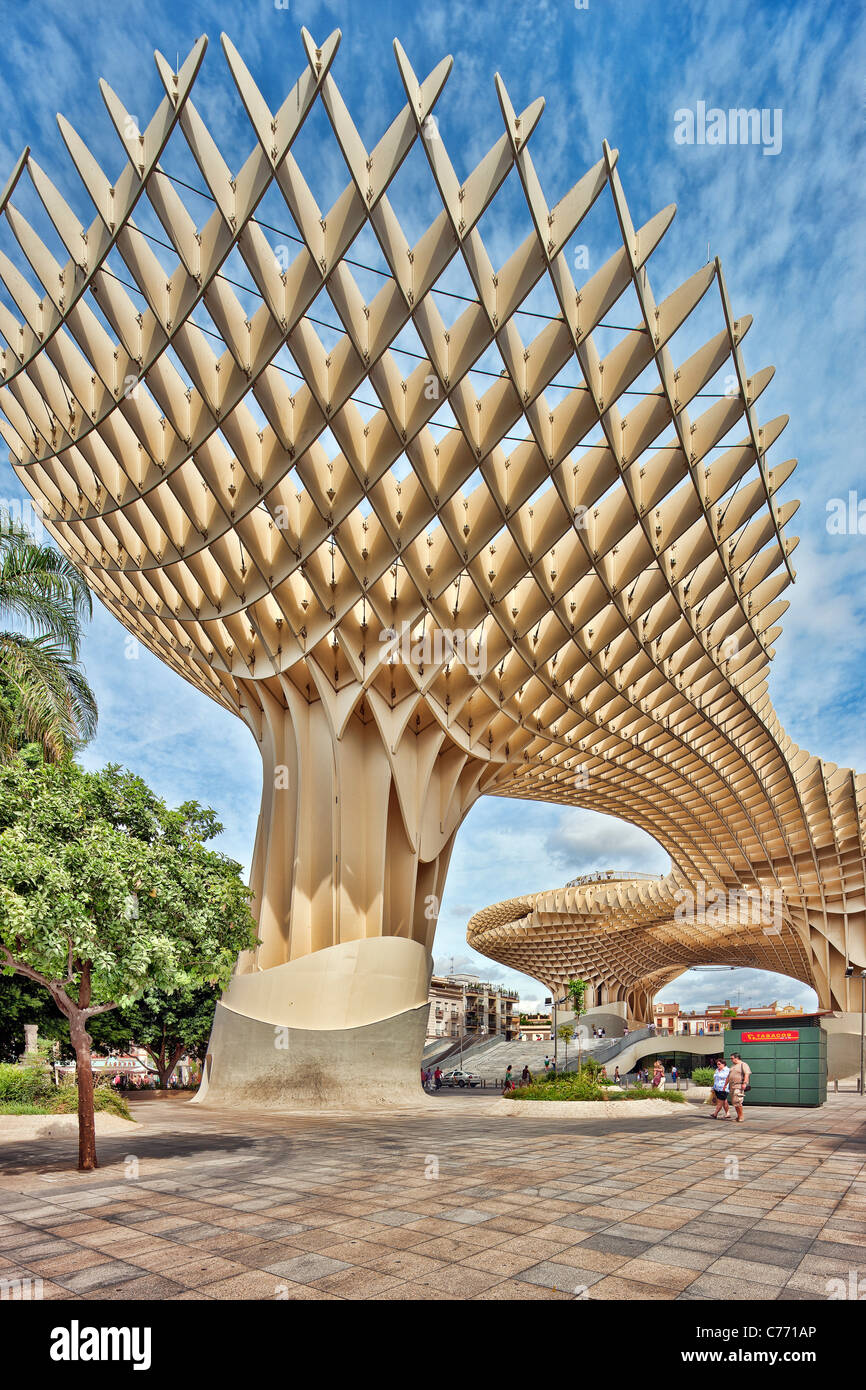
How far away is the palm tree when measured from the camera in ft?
57.5

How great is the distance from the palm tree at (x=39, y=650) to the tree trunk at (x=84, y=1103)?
7256 mm

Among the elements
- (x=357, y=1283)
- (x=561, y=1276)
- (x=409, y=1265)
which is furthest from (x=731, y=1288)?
(x=357, y=1283)

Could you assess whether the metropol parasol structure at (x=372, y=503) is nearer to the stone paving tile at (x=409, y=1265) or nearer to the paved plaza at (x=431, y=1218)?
the paved plaza at (x=431, y=1218)

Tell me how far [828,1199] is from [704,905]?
5563 cm

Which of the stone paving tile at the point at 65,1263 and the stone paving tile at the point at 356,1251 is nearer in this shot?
the stone paving tile at the point at 65,1263

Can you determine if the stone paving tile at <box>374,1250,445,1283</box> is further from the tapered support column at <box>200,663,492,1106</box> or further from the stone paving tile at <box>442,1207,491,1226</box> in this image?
the tapered support column at <box>200,663,492,1106</box>

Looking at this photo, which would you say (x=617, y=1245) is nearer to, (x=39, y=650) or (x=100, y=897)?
(x=100, y=897)

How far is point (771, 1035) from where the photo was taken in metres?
27.9

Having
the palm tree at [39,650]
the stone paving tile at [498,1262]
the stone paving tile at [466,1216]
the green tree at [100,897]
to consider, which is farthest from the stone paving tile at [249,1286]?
the palm tree at [39,650]

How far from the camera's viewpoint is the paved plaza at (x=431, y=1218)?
647 centimetres

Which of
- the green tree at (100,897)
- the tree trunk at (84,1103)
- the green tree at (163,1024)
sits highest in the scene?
the green tree at (100,897)

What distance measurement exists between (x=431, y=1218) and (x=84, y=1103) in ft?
20.5

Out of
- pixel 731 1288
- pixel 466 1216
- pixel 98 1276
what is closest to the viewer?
pixel 731 1288

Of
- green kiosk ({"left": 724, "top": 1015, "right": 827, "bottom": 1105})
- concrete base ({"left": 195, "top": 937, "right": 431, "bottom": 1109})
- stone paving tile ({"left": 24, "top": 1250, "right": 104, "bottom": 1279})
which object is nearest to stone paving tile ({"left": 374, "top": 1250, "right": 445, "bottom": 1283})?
stone paving tile ({"left": 24, "top": 1250, "right": 104, "bottom": 1279})
